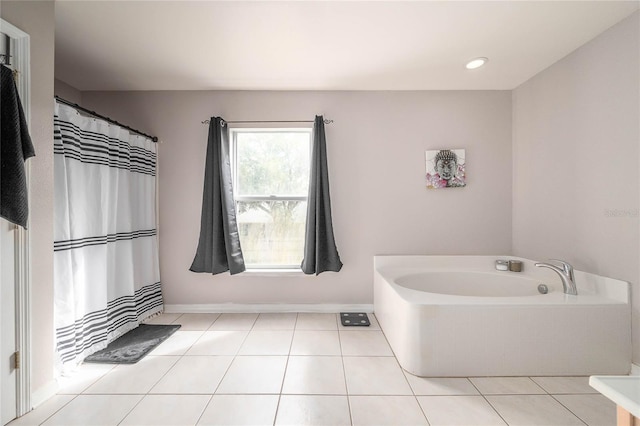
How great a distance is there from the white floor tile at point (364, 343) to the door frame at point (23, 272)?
1798 mm

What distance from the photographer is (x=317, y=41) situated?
203cm

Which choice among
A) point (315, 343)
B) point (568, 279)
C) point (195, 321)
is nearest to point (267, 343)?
point (315, 343)

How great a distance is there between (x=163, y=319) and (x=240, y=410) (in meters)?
1.60

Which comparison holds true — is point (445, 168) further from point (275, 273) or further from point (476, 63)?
point (275, 273)

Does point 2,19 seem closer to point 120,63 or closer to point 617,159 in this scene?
point 120,63

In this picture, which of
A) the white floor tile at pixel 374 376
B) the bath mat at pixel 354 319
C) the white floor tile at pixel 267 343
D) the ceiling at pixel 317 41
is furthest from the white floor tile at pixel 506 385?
the ceiling at pixel 317 41

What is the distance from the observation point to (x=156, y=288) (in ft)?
9.16

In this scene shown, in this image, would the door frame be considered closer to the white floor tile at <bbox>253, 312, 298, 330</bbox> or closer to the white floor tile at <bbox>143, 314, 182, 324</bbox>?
the white floor tile at <bbox>143, 314, 182, 324</bbox>

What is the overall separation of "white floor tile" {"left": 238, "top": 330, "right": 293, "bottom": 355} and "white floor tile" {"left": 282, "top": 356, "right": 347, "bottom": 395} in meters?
0.18

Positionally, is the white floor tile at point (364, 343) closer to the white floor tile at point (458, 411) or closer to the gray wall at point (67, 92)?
the white floor tile at point (458, 411)

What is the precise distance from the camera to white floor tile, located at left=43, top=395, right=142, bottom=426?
56.4 inches

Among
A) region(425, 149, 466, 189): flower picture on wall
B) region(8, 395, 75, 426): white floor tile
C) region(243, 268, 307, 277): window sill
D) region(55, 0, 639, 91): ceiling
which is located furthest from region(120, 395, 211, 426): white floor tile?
region(425, 149, 466, 189): flower picture on wall

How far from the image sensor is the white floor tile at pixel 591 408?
142 centimetres

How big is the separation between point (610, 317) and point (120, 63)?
396 centimetres
